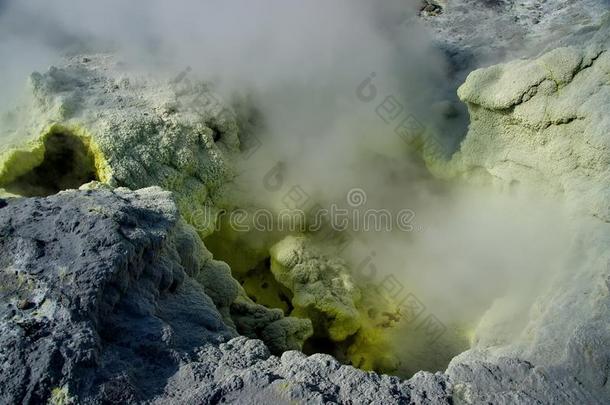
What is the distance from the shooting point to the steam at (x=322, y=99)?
140 inches

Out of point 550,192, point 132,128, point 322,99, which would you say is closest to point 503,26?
point 322,99

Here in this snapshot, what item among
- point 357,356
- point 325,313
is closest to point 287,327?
point 325,313

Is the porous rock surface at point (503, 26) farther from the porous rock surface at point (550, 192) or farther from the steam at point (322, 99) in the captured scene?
the porous rock surface at point (550, 192)

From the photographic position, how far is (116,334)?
1.76 m

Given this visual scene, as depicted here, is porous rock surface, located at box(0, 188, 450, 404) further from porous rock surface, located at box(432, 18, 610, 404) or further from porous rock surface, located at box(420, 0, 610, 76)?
porous rock surface, located at box(420, 0, 610, 76)

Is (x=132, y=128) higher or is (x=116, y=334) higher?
(x=132, y=128)

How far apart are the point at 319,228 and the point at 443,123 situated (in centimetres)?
102

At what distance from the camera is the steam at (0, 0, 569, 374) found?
3.57 meters

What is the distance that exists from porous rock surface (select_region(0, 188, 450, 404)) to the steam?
1.53 meters

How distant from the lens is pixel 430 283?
3730 millimetres

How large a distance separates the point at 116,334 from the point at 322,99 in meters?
2.51

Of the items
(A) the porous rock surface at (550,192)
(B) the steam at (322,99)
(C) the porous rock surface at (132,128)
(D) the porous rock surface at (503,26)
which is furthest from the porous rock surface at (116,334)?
(D) the porous rock surface at (503,26)

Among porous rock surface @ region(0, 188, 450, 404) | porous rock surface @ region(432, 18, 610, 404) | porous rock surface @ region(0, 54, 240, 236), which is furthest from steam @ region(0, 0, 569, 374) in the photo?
porous rock surface @ region(0, 188, 450, 404)

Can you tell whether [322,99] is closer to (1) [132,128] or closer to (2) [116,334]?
(1) [132,128]
